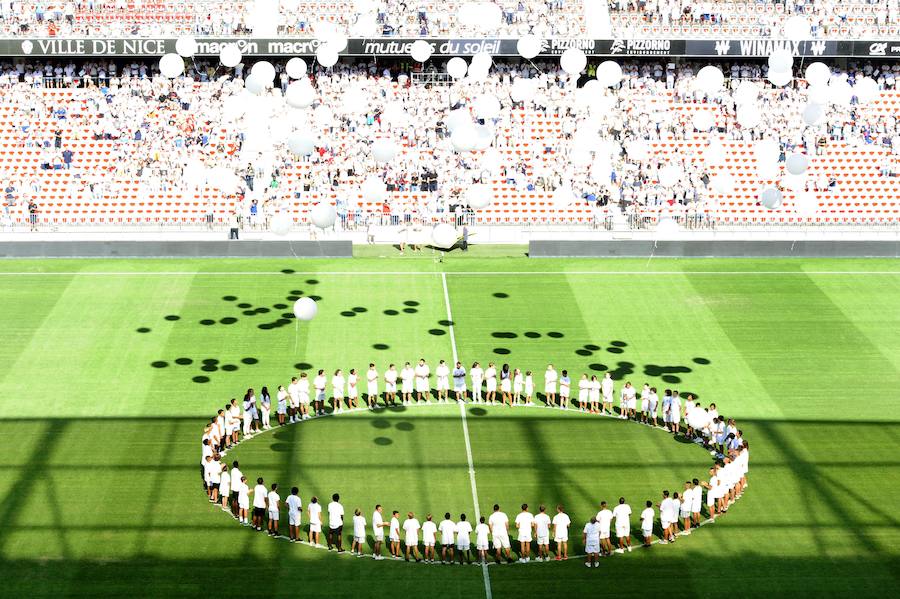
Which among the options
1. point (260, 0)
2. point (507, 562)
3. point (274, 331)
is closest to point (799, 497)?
point (507, 562)

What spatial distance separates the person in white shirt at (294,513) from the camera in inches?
1181

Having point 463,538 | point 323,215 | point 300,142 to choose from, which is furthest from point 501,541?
point 300,142

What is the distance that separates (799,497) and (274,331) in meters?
18.5

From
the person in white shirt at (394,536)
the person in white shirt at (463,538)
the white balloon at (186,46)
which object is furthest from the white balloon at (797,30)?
the person in white shirt at (394,536)

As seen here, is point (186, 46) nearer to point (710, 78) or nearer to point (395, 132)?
point (395, 132)

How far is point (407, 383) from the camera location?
38531 millimetres

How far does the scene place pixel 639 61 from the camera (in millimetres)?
65375

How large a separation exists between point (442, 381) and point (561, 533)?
9.81m

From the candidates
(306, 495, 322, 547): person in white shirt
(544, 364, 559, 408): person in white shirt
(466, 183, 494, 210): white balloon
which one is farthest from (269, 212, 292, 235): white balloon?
(306, 495, 322, 547): person in white shirt

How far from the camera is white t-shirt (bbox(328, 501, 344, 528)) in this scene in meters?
29.7

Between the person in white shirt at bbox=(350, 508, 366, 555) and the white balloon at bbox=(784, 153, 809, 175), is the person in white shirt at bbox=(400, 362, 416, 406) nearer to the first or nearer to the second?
the person in white shirt at bbox=(350, 508, 366, 555)

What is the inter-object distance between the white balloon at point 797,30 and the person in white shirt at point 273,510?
126 ft

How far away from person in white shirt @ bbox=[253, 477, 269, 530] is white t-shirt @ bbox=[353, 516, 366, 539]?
238 cm

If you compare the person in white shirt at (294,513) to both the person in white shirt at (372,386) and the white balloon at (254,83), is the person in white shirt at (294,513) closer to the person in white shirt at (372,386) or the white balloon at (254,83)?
the person in white shirt at (372,386)
